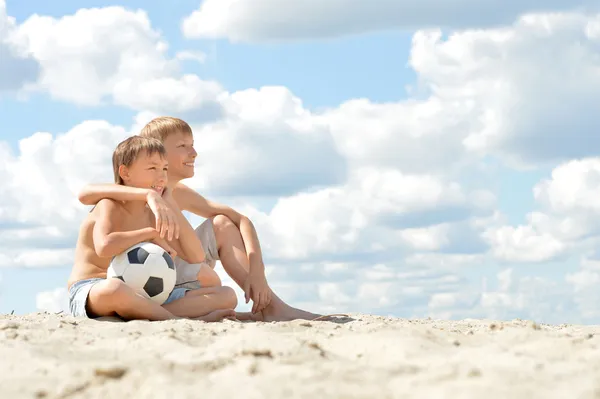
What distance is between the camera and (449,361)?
3793mm

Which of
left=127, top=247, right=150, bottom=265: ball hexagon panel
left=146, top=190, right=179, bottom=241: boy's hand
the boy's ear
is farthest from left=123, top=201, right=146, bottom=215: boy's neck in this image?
left=127, top=247, right=150, bottom=265: ball hexagon panel

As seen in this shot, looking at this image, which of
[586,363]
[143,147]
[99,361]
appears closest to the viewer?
[586,363]

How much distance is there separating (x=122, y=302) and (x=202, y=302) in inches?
30.6

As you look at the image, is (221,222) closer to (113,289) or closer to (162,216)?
(162,216)

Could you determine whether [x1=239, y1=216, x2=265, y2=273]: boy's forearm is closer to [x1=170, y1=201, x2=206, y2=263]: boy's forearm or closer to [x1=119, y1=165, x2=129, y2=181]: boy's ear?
[x1=170, y1=201, x2=206, y2=263]: boy's forearm

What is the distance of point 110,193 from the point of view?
650 cm

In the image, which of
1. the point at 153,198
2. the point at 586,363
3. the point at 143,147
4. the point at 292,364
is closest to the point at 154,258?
the point at 153,198

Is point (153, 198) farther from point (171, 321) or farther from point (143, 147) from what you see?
point (171, 321)

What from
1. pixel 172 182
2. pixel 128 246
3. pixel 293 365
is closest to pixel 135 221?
pixel 128 246

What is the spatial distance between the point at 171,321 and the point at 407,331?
1980 millimetres

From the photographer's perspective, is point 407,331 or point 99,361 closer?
point 99,361

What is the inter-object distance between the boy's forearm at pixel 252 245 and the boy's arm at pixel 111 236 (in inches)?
51.0

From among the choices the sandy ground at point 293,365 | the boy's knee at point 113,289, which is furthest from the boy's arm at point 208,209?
the sandy ground at point 293,365

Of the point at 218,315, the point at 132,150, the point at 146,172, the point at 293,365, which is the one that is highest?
the point at 132,150
